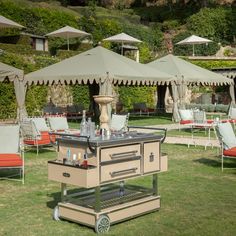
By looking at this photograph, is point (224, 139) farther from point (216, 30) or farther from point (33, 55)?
point (216, 30)

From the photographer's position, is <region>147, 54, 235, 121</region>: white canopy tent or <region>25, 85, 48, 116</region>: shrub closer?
<region>147, 54, 235, 121</region>: white canopy tent

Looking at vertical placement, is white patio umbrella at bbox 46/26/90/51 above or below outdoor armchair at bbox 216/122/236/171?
above

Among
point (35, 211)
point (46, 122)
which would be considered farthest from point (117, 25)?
point (35, 211)

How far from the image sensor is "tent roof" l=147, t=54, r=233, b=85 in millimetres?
20659

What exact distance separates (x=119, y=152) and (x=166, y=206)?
141 centimetres

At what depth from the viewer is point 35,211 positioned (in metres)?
6.07

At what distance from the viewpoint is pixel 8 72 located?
16.0 metres

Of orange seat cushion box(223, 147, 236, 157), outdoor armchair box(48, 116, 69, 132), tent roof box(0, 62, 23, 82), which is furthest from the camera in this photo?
tent roof box(0, 62, 23, 82)

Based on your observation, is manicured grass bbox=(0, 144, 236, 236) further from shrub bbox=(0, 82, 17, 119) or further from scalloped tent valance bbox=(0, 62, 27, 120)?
shrub bbox=(0, 82, 17, 119)

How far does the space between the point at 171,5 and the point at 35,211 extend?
50192 mm

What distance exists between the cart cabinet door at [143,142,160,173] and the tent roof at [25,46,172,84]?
11.2m

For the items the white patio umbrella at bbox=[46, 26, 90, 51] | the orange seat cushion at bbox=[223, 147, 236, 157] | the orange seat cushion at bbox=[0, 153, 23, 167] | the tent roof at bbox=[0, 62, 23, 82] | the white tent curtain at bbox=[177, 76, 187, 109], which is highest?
the white patio umbrella at bbox=[46, 26, 90, 51]

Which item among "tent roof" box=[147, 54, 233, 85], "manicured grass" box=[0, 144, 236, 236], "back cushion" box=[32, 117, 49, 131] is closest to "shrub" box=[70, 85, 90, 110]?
"tent roof" box=[147, 54, 233, 85]

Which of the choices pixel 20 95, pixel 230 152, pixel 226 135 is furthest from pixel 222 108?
pixel 230 152
